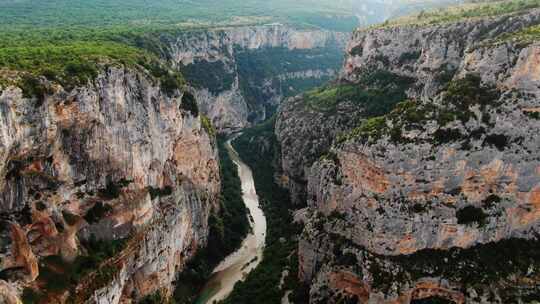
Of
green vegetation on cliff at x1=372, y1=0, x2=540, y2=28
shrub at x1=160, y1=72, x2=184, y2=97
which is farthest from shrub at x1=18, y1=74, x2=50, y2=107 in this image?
green vegetation on cliff at x1=372, y1=0, x2=540, y2=28

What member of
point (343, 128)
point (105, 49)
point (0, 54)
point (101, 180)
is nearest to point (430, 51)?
point (343, 128)

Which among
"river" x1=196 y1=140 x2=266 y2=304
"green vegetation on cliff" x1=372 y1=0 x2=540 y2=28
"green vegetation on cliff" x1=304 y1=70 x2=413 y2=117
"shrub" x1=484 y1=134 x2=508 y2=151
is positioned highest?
"green vegetation on cliff" x1=372 y1=0 x2=540 y2=28

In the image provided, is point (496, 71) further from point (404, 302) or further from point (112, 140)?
point (112, 140)

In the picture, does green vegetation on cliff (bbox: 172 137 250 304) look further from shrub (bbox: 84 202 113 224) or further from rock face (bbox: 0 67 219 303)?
shrub (bbox: 84 202 113 224)

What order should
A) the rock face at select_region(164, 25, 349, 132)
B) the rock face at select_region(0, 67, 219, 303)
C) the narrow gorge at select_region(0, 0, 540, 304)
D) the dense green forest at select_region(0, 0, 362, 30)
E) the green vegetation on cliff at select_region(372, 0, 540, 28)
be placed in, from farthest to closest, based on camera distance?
the rock face at select_region(164, 25, 349, 132), the dense green forest at select_region(0, 0, 362, 30), the green vegetation on cliff at select_region(372, 0, 540, 28), the narrow gorge at select_region(0, 0, 540, 304), the rock face at select_region(0, 67, 219, 303)

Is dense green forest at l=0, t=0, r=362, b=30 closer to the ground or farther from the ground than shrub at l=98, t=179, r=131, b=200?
farther from the ground

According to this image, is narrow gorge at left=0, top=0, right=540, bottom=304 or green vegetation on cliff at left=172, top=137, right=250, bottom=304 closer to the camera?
narrow gorge at left=0, top=0, right=540, bottom=304

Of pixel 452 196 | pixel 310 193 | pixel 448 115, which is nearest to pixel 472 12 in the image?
pixel 310 193
